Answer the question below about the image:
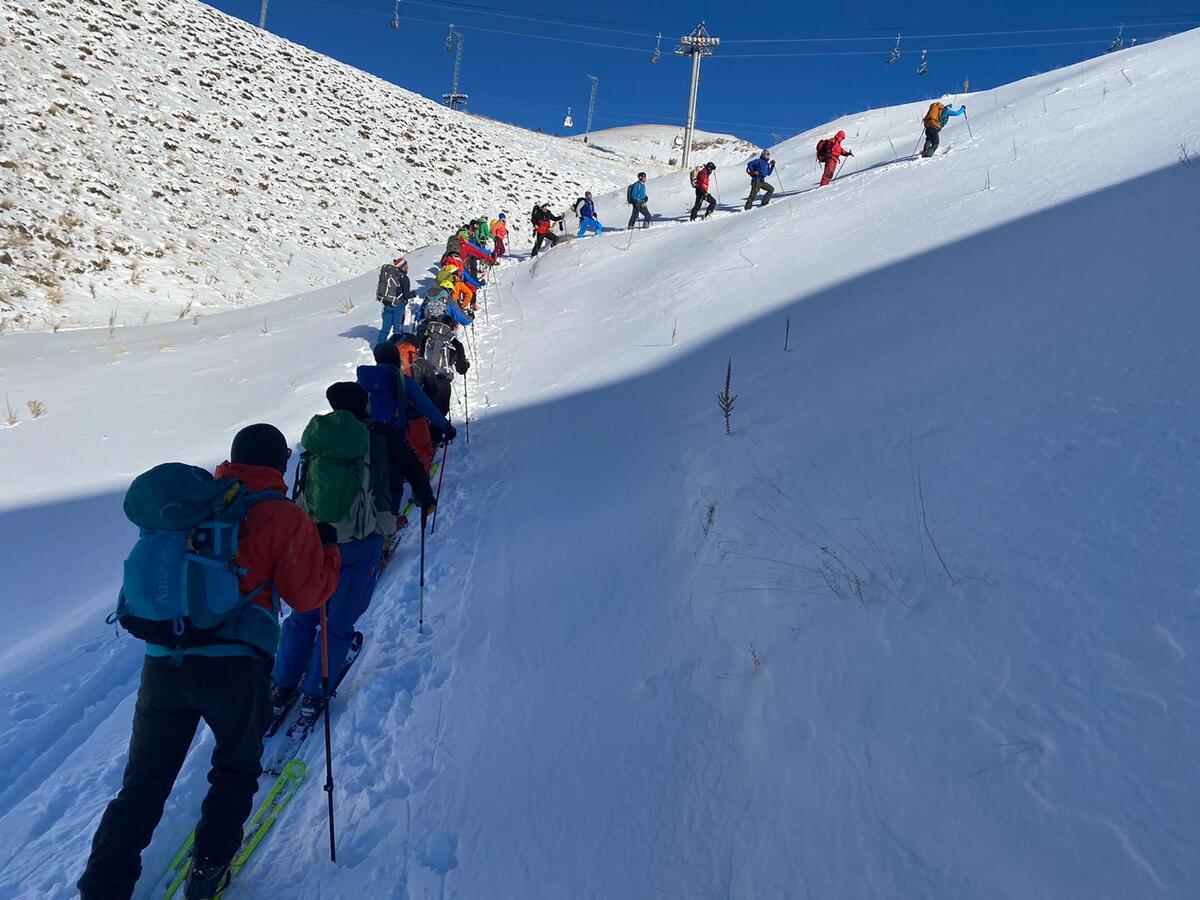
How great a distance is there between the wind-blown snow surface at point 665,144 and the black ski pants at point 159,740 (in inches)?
1292

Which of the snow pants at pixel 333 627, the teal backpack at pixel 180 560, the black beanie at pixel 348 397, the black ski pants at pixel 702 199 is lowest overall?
the snow pants at pixel 333 627

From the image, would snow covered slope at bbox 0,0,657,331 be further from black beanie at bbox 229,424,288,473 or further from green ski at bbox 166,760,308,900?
black beanie at bbox 229,424,288,473

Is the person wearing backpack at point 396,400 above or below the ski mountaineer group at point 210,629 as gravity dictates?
above

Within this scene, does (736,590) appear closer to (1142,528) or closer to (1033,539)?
(1033,539)

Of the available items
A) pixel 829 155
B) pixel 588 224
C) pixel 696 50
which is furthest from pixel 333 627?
pixel 696 50

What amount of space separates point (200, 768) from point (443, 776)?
1.26 metres

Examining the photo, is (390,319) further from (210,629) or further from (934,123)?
(934,123)

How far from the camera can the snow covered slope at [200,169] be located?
56.2 feet

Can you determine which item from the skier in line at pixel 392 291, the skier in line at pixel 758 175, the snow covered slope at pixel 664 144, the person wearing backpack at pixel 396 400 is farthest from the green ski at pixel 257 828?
the snow covered slope at pixel 664 144

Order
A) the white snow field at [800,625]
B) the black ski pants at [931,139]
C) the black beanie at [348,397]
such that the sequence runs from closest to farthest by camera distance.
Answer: the white snow field at [800,625] → the black beanie at [348,397] → the black ski pants at [931,139]

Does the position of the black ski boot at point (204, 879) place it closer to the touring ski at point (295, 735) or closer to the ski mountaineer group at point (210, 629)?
the ski mountaineer group at point (210, 629)

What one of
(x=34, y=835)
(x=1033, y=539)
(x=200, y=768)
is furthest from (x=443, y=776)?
(x=1033, y=539)

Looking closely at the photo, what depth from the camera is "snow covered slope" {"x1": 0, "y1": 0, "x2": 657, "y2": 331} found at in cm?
1712

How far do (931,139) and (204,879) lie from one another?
1553 cm
